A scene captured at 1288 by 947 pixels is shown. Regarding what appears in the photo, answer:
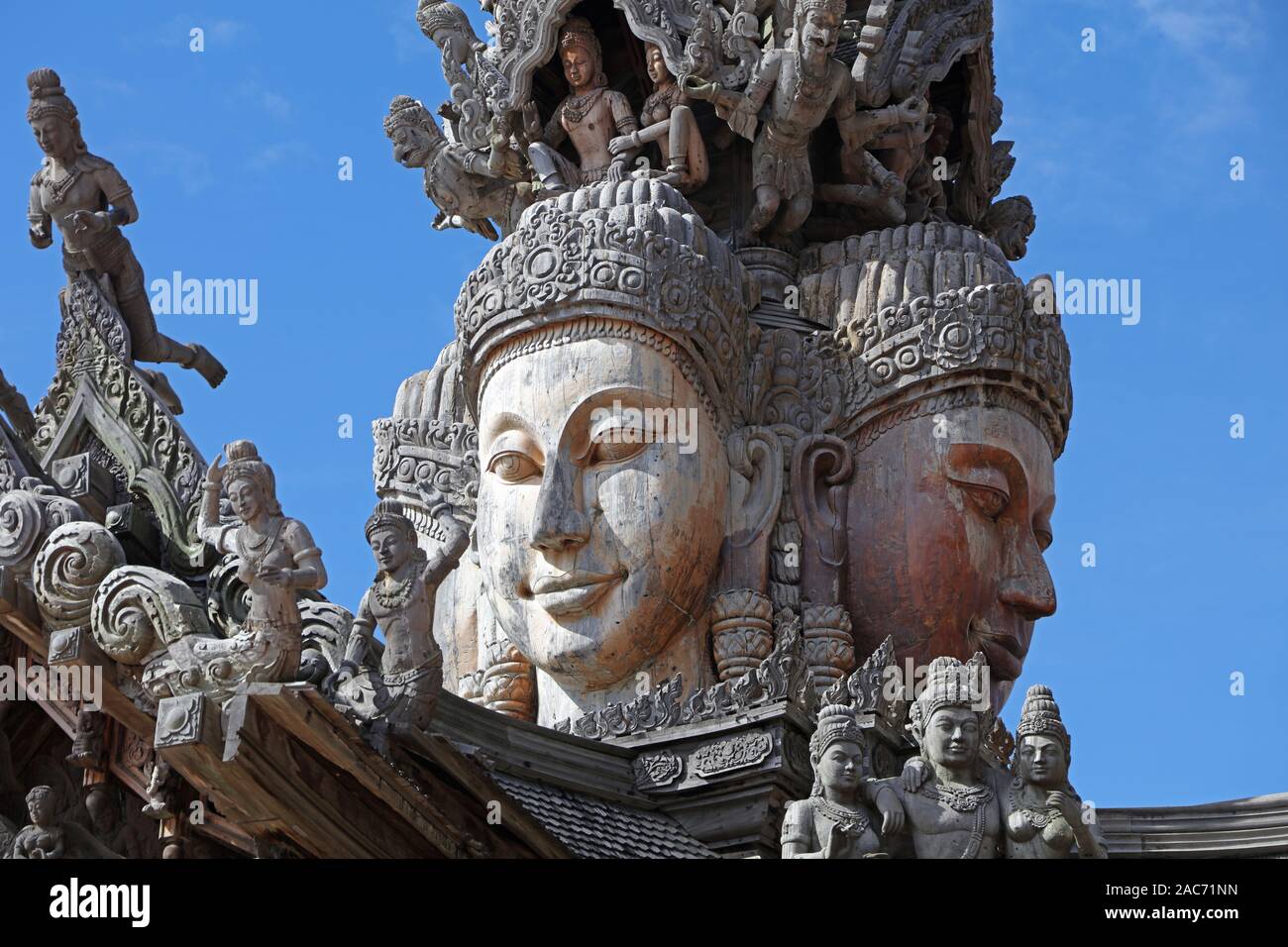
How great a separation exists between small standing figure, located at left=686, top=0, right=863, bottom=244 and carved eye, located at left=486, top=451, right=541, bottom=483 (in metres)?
3.98

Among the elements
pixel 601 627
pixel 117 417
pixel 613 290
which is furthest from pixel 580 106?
pixel 117 417

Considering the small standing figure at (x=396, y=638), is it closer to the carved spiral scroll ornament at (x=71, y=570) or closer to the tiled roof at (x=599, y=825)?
the tiled roof at (x=599, y=825)

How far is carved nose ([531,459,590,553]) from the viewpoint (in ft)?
82.3

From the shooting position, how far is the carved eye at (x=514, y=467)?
25.8 meters

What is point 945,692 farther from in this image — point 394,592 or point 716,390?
point 716,390

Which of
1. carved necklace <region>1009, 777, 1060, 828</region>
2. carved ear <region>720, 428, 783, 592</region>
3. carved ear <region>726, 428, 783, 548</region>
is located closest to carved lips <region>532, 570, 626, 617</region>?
carved ear <region>720, 428, 783, 592</region>

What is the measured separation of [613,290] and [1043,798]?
7563mm

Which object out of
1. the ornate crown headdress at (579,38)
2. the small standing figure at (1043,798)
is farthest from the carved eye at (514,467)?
the small standing figure at (1043,798)

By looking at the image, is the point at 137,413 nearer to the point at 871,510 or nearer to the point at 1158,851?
the point at 871,510

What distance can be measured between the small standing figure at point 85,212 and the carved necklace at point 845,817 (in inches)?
357

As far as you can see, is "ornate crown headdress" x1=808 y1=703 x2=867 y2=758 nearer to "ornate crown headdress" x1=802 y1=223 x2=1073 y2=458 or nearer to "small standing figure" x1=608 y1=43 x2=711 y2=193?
"ornate crown headdress" x1=802 y1=223 x2=1073 y2=458

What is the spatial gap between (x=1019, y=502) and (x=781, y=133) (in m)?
4.25

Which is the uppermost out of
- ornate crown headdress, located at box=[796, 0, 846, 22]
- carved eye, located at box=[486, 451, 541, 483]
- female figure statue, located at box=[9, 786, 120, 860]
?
ornate crown headdress, located at box=[796, 0, 846, 22]

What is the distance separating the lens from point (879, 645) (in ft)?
83.6
